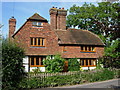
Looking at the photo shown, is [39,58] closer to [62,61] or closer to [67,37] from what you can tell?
[62,61]

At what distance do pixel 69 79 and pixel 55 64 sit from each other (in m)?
7.00

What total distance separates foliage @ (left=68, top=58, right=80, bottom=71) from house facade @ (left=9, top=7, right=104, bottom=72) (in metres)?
0.75

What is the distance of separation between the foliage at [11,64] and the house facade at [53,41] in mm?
Result: 11398

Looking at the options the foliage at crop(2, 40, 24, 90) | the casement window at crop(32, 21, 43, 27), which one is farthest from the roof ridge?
the foliage at crop(2, 40, 24, 90)

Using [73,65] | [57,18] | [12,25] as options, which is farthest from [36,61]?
[57,18]

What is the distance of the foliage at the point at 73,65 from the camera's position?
901 inches

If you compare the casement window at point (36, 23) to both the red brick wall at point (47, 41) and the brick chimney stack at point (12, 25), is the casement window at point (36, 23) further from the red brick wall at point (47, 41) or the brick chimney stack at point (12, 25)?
the brick chimney stack at point (12, 25)

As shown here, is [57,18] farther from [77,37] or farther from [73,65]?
[73,65]

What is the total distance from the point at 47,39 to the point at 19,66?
45.0ft

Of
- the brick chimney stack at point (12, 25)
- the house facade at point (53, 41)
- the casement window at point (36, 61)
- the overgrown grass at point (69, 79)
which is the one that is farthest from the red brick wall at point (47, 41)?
the overgrown grass at point (69, 79)

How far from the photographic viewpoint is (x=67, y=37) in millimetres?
24656

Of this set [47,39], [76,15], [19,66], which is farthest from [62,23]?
[19,66]

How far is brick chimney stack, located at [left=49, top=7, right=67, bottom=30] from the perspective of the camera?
965 inches

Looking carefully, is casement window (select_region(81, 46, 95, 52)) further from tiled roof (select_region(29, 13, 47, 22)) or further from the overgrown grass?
the overgrown grass
